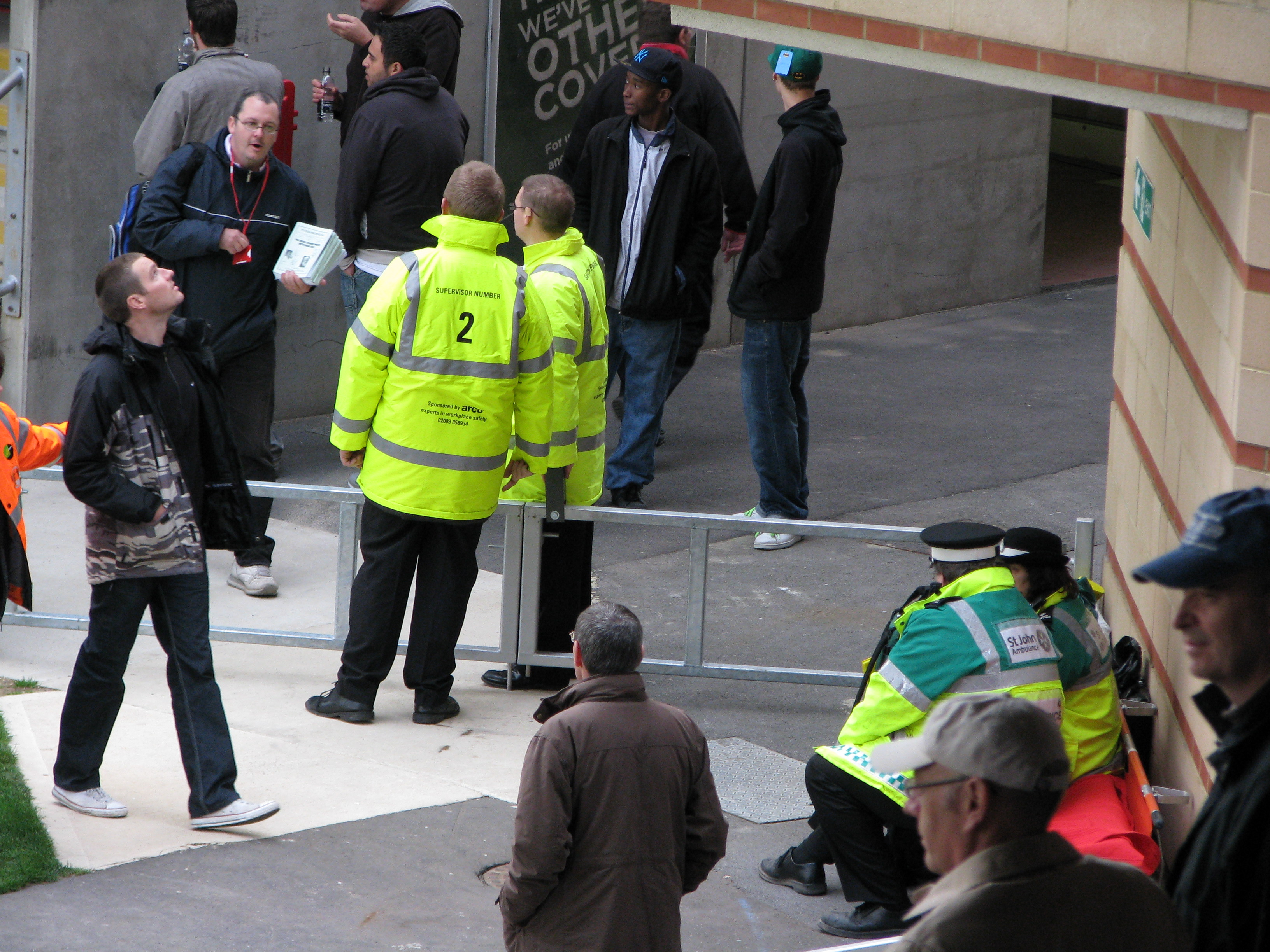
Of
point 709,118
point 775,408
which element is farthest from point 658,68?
point 775,408

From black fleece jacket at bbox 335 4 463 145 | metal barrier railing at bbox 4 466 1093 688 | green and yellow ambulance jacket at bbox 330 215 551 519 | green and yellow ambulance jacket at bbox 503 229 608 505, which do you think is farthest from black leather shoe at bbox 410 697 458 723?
black fleece jacket at bbox 335 4 463 145

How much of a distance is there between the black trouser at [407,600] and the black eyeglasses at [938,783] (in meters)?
4.02

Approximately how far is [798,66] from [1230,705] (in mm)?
6010

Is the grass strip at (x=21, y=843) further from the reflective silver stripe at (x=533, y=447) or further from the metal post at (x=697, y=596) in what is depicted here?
the metal post at (x=697, y=596)

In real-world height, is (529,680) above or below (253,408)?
below

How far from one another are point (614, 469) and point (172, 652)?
3809 mm

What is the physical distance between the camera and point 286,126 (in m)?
9.64

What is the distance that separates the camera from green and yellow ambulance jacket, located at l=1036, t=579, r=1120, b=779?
205 inches

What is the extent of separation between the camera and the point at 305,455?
32.6 feet

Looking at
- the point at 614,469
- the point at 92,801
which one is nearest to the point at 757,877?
the point at 92,801

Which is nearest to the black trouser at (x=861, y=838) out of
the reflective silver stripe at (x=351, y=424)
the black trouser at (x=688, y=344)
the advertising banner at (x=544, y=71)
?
the reflective silver stripe at (x=351, y=424)

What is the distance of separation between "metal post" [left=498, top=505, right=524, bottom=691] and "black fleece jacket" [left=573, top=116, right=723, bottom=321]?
2256 mm

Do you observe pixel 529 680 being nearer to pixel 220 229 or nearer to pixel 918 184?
pixel 220 229

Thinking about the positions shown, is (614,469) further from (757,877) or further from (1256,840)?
(1256,840)
